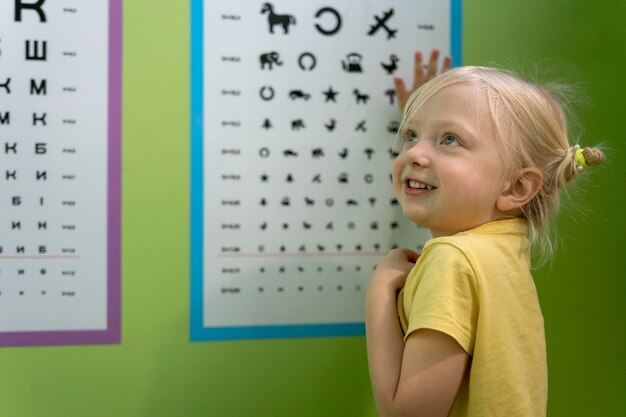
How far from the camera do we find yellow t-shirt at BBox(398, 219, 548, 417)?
679mm

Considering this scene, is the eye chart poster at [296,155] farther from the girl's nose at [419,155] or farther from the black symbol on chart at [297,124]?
the girl's nose at [419,155]

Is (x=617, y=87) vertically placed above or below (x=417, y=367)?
above

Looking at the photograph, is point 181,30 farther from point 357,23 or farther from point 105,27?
point 357,23

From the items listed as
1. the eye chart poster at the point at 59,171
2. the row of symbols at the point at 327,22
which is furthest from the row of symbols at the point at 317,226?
the row of symbols at the point at 327,22

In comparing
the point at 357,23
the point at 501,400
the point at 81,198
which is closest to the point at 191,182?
the point at 81,198

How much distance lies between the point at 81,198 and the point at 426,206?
0.53 m

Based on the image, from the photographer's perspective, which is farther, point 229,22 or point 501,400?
point 229,22

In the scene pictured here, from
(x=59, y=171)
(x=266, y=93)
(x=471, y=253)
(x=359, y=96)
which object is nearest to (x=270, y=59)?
(x=266, y=93)

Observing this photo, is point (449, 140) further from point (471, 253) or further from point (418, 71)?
point (418, 71)

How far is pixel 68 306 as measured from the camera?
0.93 meters

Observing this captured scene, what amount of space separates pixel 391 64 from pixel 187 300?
51 centimetres

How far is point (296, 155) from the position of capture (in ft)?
3.27

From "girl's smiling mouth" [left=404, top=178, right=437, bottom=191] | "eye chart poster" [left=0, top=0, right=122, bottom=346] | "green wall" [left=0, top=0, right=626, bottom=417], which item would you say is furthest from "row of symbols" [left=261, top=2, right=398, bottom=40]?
"girl's smiling mouth" [left=404, top=178, right=437, bottom=191]

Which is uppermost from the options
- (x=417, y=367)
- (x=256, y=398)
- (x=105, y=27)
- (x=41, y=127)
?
(x=105, y=27)
